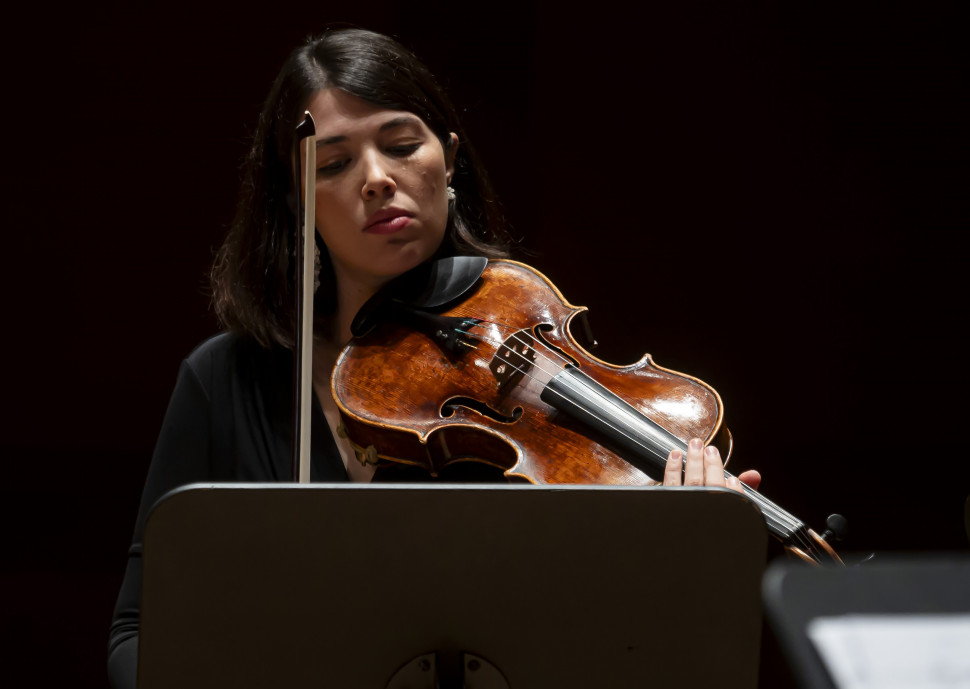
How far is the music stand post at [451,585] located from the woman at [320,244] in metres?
0.58

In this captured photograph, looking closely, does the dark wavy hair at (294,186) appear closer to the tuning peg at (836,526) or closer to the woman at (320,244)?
the woman at (320,244)

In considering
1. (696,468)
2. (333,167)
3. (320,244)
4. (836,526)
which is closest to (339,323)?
(320,244)

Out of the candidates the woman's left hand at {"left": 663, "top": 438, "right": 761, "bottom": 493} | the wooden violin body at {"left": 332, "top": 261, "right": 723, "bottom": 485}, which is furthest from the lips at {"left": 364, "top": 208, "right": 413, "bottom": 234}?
the woman's left hand at {"left": 663, "top": 438, "right": 761, "bottom": 493}

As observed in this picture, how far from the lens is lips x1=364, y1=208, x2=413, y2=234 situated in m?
1.17

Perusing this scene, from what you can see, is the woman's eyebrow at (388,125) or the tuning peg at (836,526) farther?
the woman's eyebrow at (388,125)

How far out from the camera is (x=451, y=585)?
1.83 feet

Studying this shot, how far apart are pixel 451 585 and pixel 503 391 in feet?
1.82

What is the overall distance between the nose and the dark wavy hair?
70 millimetres

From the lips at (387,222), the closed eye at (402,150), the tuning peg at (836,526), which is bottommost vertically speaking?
the tuning peg at (836,526)

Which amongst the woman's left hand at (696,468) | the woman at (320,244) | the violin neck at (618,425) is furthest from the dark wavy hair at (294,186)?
the woman's left hand at (696,468)

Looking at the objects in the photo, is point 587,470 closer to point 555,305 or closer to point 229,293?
point 555,305

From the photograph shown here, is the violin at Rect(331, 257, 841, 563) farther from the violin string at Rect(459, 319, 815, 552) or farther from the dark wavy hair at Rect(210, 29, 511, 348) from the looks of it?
the dark wavy hair at Rect(210, 29, 511, 348)

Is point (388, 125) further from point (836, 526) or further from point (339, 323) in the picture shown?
point (836, 526)

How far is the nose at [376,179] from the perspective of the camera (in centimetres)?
115
